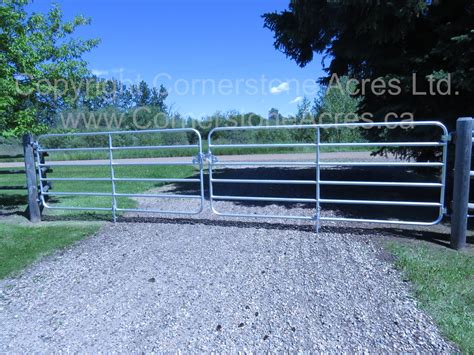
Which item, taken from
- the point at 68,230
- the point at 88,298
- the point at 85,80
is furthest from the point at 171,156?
the point at 88,298

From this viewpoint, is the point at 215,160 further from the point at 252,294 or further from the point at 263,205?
the point at 252,294

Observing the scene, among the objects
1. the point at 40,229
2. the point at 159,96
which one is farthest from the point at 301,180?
the point at 159,96

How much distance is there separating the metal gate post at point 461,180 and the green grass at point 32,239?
220 inches

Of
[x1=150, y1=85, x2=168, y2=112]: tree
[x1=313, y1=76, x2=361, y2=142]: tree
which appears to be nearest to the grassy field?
[x1=313, y1=76, x2=361, y2=142]: tree

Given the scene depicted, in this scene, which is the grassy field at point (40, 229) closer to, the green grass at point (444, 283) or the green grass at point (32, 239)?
the green grass at point (32, 239)

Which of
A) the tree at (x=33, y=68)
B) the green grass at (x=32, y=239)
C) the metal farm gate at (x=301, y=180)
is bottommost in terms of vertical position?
the green grass at (x=32, y=239)

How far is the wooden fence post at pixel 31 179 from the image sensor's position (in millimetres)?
6988

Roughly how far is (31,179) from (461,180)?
7295 mm

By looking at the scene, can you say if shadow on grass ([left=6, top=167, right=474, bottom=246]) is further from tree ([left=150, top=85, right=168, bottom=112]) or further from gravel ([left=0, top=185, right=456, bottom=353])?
tree ([left=150, top=85, right=168, bottom=112])

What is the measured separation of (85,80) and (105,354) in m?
7.45

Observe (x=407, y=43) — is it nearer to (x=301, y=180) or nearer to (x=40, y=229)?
(x=301, y=180)

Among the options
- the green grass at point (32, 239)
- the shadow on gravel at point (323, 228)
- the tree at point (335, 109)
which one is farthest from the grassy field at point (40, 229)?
the tree at point (335, 109)

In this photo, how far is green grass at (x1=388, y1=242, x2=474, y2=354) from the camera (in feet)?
9.72

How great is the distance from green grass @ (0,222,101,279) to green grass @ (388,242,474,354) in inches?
184
